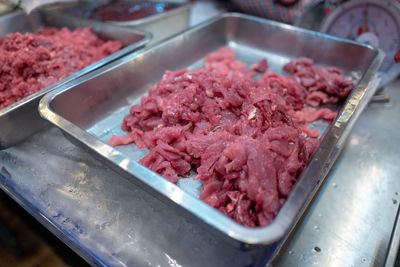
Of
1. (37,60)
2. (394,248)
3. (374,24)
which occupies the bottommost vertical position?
(394,248)

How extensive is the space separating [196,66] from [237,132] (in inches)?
53.2

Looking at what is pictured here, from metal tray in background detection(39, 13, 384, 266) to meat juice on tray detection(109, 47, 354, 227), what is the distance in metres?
0.15

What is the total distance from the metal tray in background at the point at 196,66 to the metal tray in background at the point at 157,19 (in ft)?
1.79

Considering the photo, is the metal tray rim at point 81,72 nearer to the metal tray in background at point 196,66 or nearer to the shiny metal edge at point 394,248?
the metal tray in background at point 196,66

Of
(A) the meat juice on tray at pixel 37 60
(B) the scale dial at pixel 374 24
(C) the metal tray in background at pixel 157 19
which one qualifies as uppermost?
(B) the scale dial at pixel 374 24

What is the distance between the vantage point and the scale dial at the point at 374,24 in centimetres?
240

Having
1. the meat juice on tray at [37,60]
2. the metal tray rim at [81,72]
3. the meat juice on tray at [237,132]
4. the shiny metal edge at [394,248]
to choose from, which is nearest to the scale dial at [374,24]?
the meat juice on tray at [237,132]

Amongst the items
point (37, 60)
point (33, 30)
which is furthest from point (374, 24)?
point (33, 30)

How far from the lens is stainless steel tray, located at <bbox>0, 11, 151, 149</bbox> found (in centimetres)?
187

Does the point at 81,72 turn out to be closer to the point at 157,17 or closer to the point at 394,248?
the point at 157,17

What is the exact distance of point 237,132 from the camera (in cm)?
185

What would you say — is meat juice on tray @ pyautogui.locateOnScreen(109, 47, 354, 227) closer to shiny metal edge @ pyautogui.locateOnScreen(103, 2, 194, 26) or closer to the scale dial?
the scale dial

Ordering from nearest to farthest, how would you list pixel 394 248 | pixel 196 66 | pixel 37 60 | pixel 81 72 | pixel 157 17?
pixel 394 248
pixel 81 72
pixel 37 60
pixel 196 66
pixel 157 17

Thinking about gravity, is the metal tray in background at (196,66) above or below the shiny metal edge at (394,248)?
above
